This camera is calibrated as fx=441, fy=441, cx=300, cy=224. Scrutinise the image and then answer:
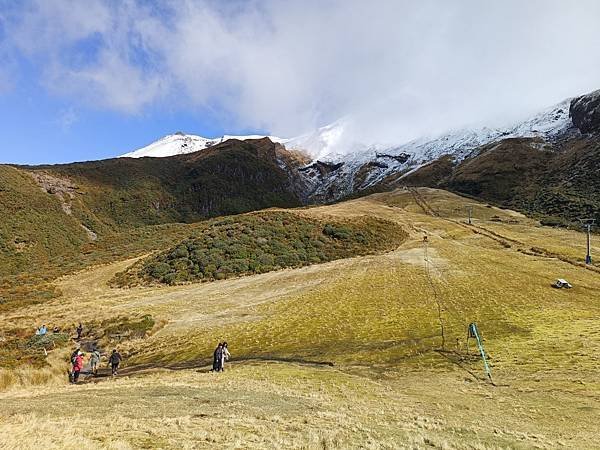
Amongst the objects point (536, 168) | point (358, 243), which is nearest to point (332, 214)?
point (358, 243)

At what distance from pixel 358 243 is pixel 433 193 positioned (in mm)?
95781

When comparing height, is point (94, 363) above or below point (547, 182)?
below

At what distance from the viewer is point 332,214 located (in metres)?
87.3

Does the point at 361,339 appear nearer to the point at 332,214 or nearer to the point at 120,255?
the point at 332,214

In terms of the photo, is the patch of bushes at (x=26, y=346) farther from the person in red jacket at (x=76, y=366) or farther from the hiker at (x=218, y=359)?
the hiker at (x=218, y=359)

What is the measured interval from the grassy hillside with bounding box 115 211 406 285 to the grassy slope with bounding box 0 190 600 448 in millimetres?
5161

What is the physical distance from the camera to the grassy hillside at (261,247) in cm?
→ 6097

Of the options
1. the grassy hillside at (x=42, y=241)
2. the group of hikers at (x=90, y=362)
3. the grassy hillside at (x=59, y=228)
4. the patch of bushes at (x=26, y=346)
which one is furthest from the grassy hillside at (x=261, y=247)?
the group of hikers at (x=90, y=362)

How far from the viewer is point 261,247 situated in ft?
221

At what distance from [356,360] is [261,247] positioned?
41587 millimetres

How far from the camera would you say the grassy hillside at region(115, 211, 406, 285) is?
200 ft

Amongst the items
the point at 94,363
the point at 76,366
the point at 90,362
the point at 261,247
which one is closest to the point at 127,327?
the point at 90,362

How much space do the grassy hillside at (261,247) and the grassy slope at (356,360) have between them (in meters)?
5.16

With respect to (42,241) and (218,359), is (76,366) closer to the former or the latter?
(218,359)
